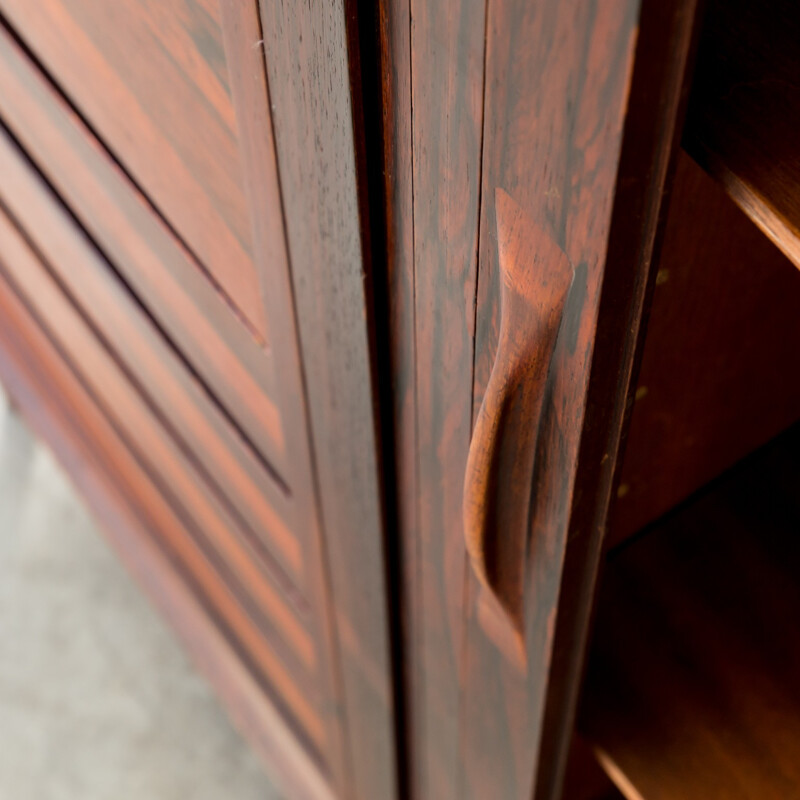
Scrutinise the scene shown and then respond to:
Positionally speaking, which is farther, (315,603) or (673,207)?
(315,603)

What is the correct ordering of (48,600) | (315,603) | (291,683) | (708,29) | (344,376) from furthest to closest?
(48,600)
(291,683)
(315,603)
(344,376)
(708,29)

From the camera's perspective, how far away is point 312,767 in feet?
3.16

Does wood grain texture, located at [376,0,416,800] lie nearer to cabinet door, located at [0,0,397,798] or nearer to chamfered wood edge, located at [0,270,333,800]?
cabinet door, located at [0,0,397,798]

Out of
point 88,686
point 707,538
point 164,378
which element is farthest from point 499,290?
point 88,686

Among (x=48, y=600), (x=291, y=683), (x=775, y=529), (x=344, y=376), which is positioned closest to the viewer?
(x=344, y=376)

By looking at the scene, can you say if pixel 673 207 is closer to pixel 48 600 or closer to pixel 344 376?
pixel 344 376

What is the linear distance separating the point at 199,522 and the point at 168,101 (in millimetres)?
501

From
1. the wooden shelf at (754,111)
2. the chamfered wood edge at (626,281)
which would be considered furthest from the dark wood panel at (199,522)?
the wooden shelf at (754,111)

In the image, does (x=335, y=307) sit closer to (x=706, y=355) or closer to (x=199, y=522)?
(x=706, y=355)

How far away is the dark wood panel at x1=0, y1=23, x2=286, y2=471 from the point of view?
0.57 m

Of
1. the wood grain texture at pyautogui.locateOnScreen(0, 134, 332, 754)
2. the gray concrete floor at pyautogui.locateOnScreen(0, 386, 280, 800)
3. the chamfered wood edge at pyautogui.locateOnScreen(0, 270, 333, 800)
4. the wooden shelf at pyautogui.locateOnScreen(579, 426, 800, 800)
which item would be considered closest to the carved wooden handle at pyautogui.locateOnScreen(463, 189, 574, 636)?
the wooden shelf at pyautogui.locateOnScreen(579, 426, 800, 800)

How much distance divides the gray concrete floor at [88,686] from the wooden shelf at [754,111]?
3.31 feet

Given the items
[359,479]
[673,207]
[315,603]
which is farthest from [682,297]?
[315,603]

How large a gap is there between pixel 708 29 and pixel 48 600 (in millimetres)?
1178
